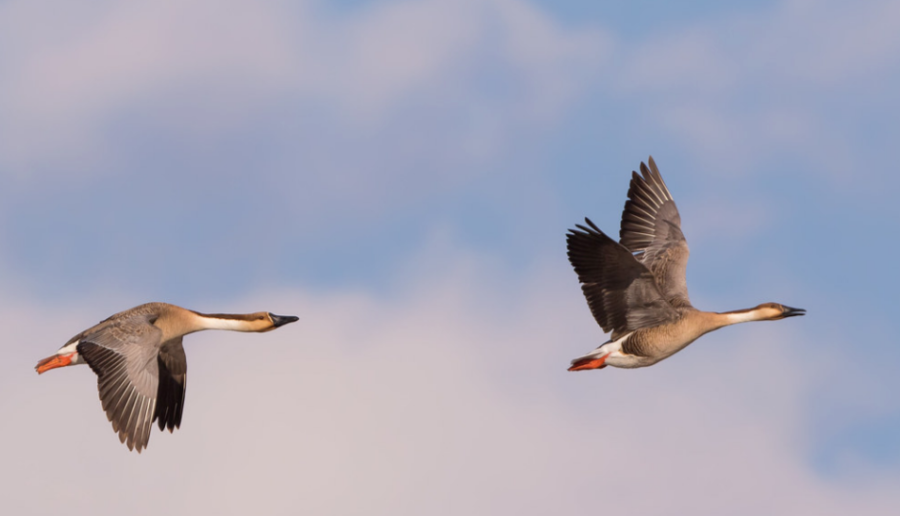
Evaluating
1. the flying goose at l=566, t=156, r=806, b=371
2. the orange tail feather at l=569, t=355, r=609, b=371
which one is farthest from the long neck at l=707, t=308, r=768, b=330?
the orange tail feather at l=569, t=355, r=609, b=371

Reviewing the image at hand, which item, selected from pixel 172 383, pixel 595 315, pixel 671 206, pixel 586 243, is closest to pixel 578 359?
pixel 595 315

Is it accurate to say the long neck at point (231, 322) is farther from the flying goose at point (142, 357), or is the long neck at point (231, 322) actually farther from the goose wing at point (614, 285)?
the goose wing at point (614, 285)

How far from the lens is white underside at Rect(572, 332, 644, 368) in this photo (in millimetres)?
15711

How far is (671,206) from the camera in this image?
1841cm

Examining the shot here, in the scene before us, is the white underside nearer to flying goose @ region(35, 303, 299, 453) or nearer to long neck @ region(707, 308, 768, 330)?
long neck @ region(707, 308, 768, 330)

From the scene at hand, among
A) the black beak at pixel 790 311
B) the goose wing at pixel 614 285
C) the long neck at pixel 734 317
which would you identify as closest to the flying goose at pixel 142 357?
the goose wing at pixel 614 285

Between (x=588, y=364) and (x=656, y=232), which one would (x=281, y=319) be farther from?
(x=656, y=232)

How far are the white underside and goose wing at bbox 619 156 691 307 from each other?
1255mm

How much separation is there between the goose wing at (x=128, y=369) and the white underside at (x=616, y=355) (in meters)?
5.72

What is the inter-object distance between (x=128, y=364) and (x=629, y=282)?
250 inches

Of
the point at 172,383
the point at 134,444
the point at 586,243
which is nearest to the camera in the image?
the point at 134,444

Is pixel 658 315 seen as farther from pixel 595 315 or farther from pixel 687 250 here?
pixel 687 250

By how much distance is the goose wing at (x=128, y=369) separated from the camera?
13.7m

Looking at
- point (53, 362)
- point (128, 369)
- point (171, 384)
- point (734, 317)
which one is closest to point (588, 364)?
point (734, 317)
